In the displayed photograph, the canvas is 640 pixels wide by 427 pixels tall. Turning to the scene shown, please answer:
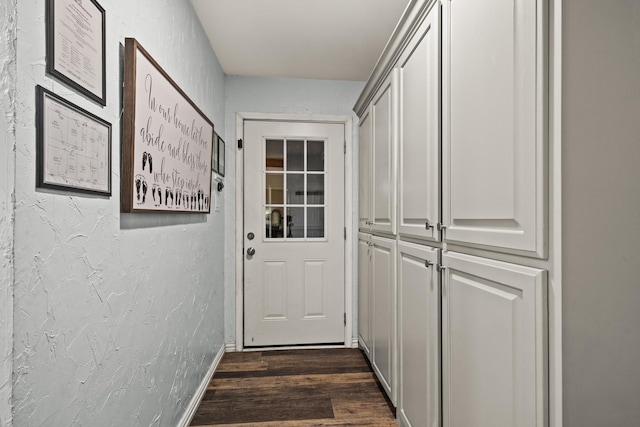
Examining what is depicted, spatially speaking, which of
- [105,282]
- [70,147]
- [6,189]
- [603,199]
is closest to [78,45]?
[70,147]

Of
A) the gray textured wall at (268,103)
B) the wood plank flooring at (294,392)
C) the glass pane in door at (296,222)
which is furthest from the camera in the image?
the glass pane in door at (296,222)

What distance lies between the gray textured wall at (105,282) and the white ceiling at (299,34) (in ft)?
0.92

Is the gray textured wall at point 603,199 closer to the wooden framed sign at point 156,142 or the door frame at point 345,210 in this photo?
the wooden framed sign at point 156,142

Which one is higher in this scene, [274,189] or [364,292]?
[274,189]

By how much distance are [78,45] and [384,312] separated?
1901mm

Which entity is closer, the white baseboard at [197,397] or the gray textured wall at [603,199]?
the gray textured wall at [603,199]

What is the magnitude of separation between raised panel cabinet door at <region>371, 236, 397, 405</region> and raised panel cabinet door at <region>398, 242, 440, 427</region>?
9cm

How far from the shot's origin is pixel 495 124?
3.20 ft

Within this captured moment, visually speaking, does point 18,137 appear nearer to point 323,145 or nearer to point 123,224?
point 123,224

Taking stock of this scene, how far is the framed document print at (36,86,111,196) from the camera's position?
2.61ft

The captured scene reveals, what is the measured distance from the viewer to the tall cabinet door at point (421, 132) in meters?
1.35

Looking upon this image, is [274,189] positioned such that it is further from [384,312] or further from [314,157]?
[384,312]

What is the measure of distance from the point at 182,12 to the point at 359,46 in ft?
3.91

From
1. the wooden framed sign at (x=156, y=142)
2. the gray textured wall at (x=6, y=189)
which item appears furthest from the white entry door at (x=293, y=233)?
the gray textured wall at (x=6, y=189)
